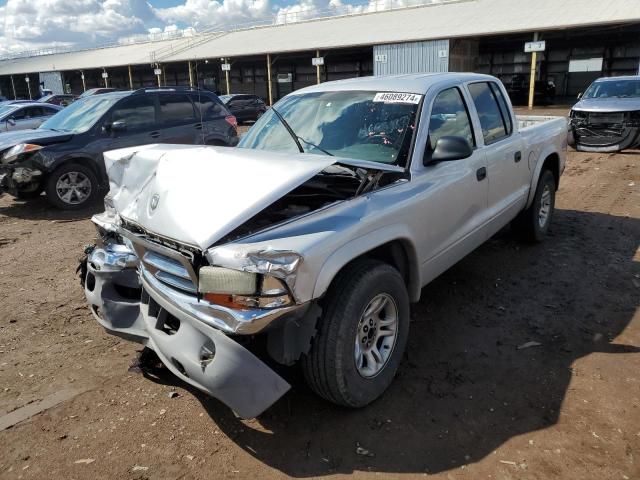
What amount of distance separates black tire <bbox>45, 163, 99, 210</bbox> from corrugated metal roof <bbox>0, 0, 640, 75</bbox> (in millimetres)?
21101

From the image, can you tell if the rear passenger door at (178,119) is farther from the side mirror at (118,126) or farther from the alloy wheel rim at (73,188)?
the alloy wheel rim at (73,188)

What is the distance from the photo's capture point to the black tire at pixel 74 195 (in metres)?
7.98

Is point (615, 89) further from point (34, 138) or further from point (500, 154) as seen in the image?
point (34, 138)

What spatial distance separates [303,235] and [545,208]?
14.0ft

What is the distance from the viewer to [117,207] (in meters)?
3.33

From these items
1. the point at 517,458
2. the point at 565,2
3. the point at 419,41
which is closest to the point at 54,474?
the point at 517,458

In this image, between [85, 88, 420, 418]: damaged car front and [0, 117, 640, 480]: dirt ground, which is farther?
[0, 117, 640, 480]: dirt ground

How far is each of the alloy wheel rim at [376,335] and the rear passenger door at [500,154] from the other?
1.72m

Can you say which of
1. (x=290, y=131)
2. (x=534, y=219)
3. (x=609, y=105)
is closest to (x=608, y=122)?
(x=609, y=105)

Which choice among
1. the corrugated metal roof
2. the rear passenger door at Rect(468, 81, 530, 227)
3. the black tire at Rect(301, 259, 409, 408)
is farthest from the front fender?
the corrugated metal roof

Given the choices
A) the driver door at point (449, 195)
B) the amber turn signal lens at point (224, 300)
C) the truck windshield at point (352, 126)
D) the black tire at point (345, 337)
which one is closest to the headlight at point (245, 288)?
the amber turn signal lens at point (224, 300)

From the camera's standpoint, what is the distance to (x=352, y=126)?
381 centimetres

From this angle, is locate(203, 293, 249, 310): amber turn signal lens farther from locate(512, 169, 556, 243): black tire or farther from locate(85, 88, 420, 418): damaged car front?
locate(512, 169, 556, 243): black tire

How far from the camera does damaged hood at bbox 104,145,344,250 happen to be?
2584 mm
